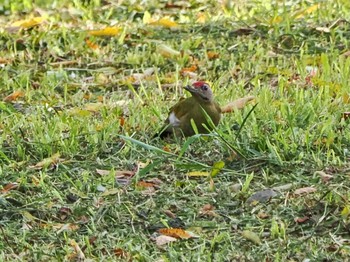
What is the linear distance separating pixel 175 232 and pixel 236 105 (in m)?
1.71

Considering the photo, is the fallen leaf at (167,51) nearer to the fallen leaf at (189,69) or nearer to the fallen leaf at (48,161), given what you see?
the fallen leaf at (189,69)

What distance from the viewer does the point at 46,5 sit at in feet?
30.5

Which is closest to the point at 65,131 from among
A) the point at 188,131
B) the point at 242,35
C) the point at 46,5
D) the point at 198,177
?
the point at 188,131

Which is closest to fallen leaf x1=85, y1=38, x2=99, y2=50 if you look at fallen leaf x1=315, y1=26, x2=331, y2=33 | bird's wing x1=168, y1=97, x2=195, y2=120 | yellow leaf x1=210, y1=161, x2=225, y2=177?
fallen leaf x1=315, y1=26, x2=331, y2=33

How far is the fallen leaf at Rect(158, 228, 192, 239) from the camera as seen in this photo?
4.56m

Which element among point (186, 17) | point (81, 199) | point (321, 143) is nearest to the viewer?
point (81, 199)

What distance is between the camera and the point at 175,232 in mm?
4586

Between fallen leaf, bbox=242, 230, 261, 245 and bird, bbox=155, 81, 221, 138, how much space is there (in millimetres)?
1248

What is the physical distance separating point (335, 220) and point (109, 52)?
3.69m

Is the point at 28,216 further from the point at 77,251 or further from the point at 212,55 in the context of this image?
the point at 212,55

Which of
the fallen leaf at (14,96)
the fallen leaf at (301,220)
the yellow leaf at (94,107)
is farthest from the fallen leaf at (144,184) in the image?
the fallen leaf at (14,96)

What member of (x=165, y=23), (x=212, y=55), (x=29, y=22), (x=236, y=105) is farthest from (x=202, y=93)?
(x=29, y=22)

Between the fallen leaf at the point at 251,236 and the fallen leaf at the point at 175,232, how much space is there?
23cm

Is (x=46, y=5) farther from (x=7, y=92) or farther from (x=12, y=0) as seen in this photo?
(x=7, y=92)
